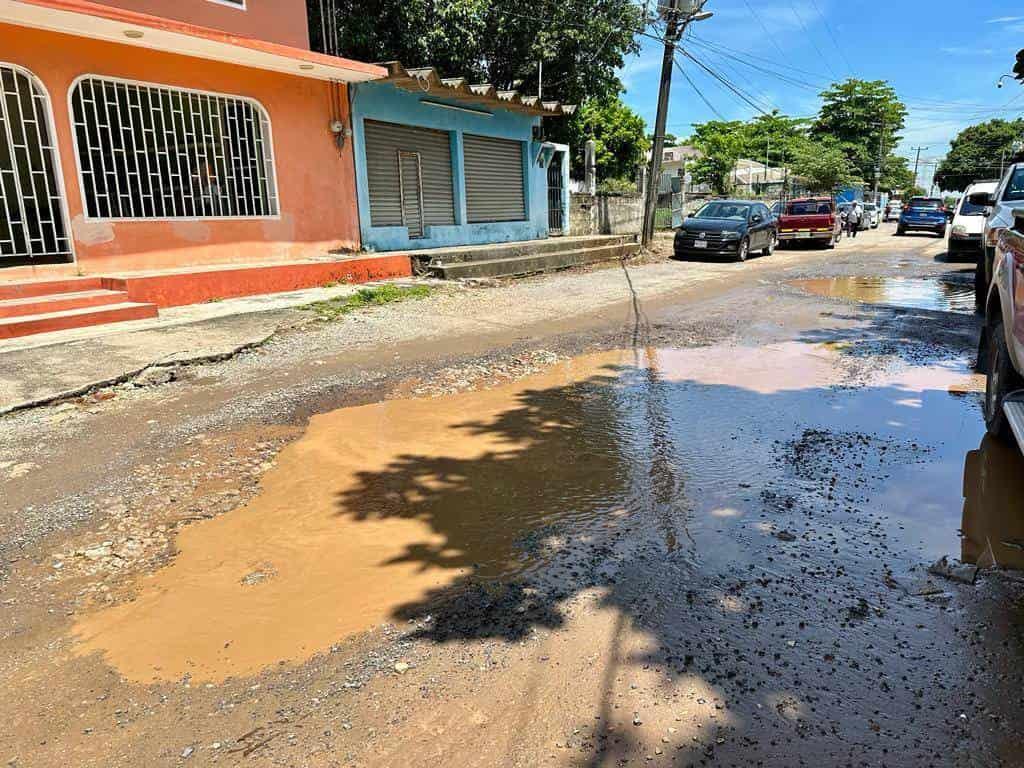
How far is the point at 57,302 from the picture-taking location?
862 cm

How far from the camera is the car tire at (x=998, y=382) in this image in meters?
4.47


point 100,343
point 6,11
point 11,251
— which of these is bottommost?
point 100,343

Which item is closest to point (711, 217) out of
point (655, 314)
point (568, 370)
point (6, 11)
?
point (655, 314)

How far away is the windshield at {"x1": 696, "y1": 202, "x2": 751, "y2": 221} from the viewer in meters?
19.2

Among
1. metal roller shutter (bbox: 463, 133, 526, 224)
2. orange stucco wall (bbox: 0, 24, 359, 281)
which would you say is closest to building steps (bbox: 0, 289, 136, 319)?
A: orange stucco wall (bbox: 0, 24, 359, 281)

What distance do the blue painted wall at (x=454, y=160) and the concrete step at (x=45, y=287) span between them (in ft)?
18.9

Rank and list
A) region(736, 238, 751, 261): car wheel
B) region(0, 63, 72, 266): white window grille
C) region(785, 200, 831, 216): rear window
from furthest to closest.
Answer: region(785, 200, 831, 216): rear window
region(736, 238, 751, 261): car wheel
region(0, 63, 72, 266): white window grille

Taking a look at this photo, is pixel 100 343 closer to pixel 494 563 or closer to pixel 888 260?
pixel 494 563

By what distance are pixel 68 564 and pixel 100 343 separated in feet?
16.1

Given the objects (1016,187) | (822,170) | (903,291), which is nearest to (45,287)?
(1016,187)

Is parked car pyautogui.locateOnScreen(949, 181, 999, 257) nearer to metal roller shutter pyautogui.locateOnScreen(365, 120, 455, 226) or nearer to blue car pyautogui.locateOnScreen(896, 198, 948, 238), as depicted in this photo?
metal roller shutter pyautogui.locateOnScreen(365, 120, 455, 226)

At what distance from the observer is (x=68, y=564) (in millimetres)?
3373

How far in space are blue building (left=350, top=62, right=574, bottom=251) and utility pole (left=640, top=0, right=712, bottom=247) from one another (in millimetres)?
2816

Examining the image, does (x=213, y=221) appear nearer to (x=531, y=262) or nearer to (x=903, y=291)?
(x=531, y=262)
